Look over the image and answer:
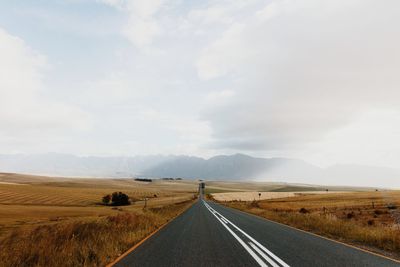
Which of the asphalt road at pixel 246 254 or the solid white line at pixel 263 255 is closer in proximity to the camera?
the solid white line at pixel 263 255

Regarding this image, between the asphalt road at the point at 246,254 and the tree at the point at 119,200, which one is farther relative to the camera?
the tree at the point at 119,200

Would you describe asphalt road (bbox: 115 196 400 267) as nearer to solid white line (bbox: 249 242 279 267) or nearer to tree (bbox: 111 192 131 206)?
solid white line (bbox: 249 242 279 267)

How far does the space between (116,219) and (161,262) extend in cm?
1149

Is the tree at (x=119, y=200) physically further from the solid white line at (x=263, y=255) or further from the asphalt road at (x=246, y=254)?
the solid white line at (x=263, y=255)

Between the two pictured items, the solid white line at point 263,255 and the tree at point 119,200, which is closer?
the solid white line at point 263,255

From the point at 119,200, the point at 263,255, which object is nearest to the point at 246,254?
the point at 263,255

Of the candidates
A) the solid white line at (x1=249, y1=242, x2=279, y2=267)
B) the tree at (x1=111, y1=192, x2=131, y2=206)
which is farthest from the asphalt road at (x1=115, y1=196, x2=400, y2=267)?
the tree at (x1=111, y1=192, x2=131, y2=206)

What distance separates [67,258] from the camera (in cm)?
947

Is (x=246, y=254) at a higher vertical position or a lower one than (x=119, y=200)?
higher

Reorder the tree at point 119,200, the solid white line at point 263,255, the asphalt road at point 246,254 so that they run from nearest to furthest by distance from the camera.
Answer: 1. the solid white line at point 263,255
2. the asphalt road at point 246,254
3. the tree at point 119,200

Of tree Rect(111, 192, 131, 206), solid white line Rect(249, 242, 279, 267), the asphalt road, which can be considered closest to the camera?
solid white line Rect(249, 242, 279, 267)

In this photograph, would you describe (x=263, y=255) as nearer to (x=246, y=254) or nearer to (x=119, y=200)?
(x=246, y=254)

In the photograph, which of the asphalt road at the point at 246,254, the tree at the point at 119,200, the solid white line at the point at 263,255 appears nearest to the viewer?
the solid white line at the point at 263,255

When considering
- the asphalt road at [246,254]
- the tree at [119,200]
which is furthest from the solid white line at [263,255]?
the tree at [119,200]
